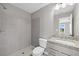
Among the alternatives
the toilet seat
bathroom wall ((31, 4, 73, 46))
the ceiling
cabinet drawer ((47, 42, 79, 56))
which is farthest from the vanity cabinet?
the ceiling

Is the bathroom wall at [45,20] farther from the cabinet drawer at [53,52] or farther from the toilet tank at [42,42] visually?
the cabinet drawer at [53,52]

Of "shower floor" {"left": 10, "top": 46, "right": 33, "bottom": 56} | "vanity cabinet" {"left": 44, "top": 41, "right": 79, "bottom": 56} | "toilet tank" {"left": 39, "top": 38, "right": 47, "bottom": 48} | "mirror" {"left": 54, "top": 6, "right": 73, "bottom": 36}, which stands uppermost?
"mirror" {"left": 54, "top": 6, "right": 73, "bottom": 36}

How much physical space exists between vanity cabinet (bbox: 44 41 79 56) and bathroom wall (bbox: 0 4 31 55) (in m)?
0.53

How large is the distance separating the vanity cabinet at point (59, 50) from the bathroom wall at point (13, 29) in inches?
20.8

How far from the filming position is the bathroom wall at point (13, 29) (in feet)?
4.88

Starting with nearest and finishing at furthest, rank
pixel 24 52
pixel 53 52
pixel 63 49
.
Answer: pixel 63 49, pixel 53 52, pixel 24 52

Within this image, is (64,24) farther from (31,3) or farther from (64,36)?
(31,3)

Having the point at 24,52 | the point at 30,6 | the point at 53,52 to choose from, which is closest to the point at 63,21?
the point at 53,52

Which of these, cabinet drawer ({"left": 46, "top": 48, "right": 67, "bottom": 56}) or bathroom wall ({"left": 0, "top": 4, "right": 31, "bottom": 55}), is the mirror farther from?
bathroom wall ({"left": 0, "top": 4, "right": 31, "bottom": 55})

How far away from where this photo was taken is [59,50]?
1.35 m

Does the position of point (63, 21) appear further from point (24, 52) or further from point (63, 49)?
point (24, 52)

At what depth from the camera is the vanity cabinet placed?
1.18 meters

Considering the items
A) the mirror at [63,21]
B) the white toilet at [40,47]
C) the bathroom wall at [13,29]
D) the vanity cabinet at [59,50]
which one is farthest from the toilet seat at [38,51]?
the mirror at [63,21]

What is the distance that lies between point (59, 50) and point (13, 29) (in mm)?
1198
